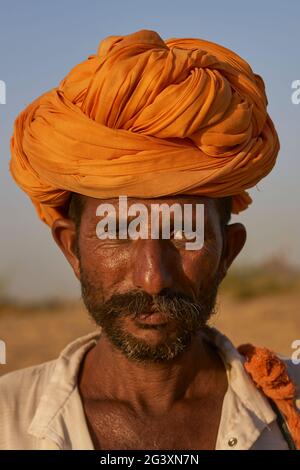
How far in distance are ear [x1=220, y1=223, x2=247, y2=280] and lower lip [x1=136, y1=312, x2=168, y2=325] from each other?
52cm

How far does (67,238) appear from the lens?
4160 millimetres

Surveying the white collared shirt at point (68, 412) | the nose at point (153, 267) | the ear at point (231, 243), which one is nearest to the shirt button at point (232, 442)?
the white collared shirt at point (68, 412)

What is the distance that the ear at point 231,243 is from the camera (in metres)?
4.11

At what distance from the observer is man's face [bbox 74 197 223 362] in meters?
3.62

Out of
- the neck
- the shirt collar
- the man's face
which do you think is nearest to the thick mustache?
the man's face

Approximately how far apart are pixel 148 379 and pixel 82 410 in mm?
350

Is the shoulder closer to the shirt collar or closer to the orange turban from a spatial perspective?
the shirt collar

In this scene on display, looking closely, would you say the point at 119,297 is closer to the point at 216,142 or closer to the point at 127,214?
the point at 127,214

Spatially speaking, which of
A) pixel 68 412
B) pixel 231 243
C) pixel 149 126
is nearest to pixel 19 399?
pixel 68 412

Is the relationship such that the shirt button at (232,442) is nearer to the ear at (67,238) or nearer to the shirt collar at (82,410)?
the shirt collar at (82,410)

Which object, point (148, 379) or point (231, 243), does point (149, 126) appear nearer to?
point (231, 243)

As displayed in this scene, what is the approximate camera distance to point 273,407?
387cm

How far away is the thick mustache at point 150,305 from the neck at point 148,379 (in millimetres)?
251

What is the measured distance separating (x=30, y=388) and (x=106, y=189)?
101 centimetres
